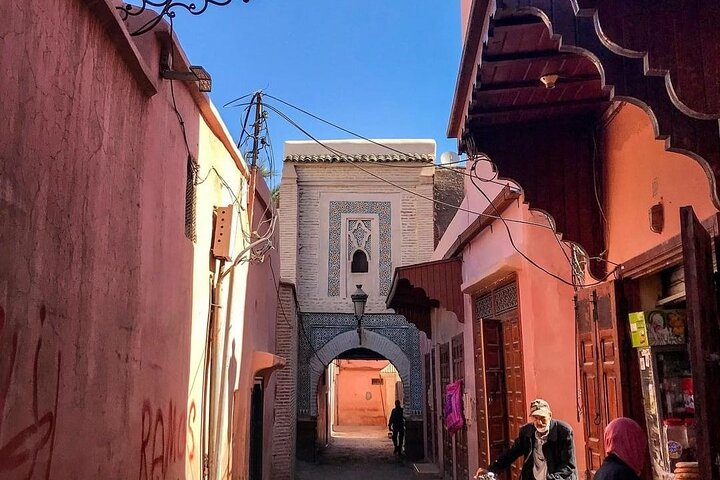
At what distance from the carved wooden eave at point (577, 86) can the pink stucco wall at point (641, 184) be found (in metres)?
0.23

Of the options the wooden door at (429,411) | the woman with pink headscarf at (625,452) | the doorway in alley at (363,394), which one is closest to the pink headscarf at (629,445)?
the woman with pink headscarf at (625,452)

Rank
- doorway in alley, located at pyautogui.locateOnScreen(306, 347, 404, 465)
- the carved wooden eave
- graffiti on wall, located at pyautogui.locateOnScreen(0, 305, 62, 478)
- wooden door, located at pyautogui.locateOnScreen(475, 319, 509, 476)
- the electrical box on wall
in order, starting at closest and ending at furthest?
graffiti on wall, located at pyautogui.locateOnScreen(0, 305, 62, 478)
the carved wooden eave
the electrical box on wall
wooden door, located at pyautogui.locateOnScreen(475, 319, 509, 476)
doorway in alley, located at pyautogui.locateOnScreen(306, 347, 404, 465)

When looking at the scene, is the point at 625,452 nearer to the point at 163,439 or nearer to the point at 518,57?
the point at 518,57

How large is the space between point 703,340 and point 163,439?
11.4 ft

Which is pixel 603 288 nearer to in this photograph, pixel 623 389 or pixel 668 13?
pixel 623 389

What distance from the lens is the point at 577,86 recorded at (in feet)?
16.0

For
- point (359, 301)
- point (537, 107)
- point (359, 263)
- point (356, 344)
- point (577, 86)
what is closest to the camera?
point (577, 86)

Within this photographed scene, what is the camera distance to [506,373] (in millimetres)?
7879

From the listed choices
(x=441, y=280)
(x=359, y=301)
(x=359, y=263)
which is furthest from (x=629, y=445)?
(x=359, y=263)

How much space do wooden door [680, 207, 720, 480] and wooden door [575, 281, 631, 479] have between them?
78.5 inches

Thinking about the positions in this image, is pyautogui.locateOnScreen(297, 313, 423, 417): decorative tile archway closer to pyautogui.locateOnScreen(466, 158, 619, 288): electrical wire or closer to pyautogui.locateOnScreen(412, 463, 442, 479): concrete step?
pyautogui.locateOnScreen(412, 463, 442, 479): concrete step

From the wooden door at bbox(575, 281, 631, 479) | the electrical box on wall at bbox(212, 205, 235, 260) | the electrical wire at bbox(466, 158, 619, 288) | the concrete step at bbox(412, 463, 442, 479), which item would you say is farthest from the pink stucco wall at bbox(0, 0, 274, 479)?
the concrete step at bbox(412, 463, 442, 479)

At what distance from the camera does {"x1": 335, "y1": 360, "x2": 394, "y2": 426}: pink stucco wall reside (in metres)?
32.5

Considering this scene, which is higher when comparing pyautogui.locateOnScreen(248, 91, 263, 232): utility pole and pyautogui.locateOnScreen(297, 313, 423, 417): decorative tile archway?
pyautogui.locateOnScreen(248, 91, 263, 232): utility pole
